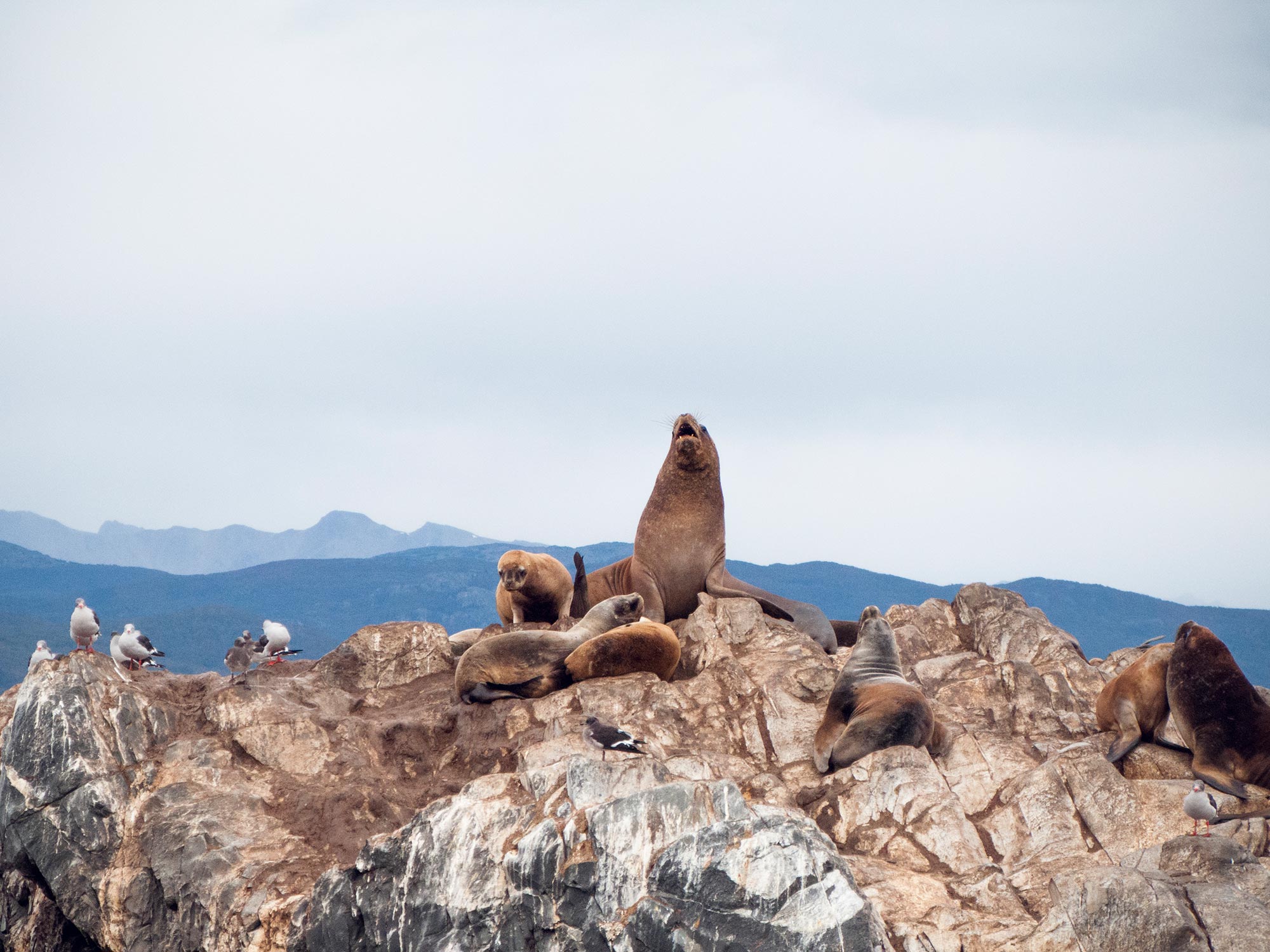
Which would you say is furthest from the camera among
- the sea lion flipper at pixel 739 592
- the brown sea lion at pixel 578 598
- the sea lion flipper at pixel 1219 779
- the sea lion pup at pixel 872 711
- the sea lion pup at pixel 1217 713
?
the brown sea lion at pixel 578 598

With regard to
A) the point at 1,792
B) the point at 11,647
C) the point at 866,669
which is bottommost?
the point at 11,647

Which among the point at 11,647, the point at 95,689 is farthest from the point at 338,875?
the point at 11,647

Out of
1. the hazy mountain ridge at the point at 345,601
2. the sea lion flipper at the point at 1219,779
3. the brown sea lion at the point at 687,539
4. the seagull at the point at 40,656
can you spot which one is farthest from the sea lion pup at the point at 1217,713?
the hazy mountain ridge at the point at 345,601

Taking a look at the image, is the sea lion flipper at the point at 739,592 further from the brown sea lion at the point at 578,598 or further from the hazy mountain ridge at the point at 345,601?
the hazy mountain ridge at the point at 345,601

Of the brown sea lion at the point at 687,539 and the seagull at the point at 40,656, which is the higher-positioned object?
the brown sea lion at the point at 687,539

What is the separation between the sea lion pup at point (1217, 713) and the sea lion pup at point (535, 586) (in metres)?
6.72

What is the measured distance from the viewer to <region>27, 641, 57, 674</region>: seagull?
990 centimetres

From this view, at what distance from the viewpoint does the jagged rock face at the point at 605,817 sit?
698 centimetres

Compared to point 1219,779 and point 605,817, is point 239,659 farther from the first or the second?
point 1219,779

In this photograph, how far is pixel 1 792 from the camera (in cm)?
952

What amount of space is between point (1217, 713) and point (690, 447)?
6.39 metres

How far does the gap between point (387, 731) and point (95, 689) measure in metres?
2.58

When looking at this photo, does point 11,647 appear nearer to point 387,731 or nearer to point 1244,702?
point 387,731

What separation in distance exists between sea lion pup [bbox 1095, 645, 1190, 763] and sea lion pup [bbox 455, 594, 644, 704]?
5.11m
